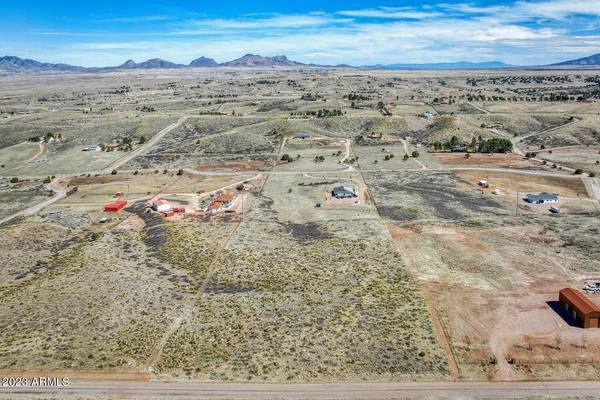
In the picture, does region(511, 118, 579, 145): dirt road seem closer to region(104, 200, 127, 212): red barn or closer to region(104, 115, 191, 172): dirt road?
region(104, 115, 191, 172): dirt road

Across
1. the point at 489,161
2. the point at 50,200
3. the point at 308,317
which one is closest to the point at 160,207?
the point at 50,200

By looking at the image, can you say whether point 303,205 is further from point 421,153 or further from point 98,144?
point 98,144

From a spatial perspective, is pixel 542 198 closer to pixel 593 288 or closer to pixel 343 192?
pixel 593 288

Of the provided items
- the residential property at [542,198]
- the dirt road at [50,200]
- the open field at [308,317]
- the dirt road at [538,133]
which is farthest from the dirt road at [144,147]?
the dirt road at [538,133]

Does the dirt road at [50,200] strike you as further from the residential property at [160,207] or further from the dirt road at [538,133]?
the dirt road at [538,133]

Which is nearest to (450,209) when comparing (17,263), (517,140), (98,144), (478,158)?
(478,158)

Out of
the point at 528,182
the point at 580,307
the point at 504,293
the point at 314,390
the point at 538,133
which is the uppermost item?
the point at 538,133

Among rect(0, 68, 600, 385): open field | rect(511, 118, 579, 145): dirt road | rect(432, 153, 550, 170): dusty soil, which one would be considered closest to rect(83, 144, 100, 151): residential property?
rect(0, 68, 600, 385): open field
